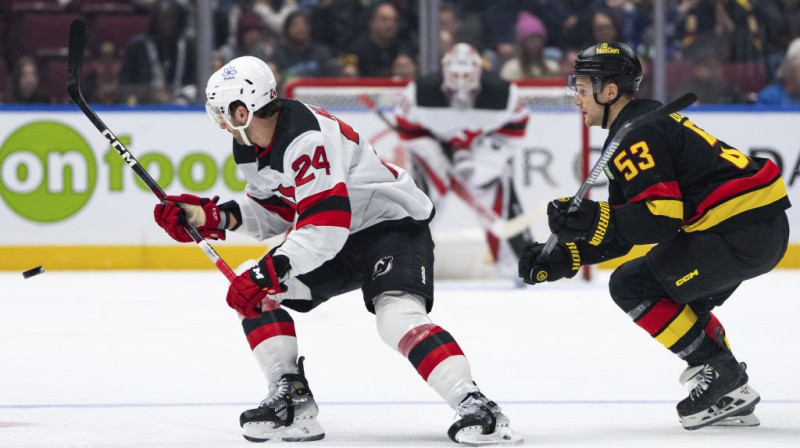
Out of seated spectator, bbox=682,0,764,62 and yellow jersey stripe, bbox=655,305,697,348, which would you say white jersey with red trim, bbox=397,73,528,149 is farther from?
yellow jersey stripe, bbox=655,305,697,348

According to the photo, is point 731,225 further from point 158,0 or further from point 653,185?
point 158,0

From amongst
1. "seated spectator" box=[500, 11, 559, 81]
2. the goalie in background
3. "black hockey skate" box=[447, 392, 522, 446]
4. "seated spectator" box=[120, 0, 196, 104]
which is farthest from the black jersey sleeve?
Result: "seated spectator" box=[120, 0, 196, 104]

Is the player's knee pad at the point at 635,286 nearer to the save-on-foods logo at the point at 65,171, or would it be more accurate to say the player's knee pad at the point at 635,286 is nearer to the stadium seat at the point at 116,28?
the save-on-foods logo at the point at 65,171

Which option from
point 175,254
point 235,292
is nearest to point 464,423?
point 235,292

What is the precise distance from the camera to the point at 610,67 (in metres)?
3.58

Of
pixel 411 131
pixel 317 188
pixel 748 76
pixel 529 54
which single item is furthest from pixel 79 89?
pixel 748 76

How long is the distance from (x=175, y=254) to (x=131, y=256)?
0.79ft

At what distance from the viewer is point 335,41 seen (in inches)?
315

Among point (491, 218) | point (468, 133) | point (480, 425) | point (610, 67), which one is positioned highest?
point (610, 67)

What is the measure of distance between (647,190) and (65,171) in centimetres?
495

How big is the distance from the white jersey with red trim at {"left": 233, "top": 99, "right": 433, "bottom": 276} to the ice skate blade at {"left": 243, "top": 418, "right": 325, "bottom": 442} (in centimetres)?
41

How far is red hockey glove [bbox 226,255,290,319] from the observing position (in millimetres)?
3346

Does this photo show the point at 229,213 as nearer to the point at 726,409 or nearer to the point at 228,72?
the point at 228,72

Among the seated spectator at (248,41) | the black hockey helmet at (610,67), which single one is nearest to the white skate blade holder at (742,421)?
the black hockey helmet at (610,67)
